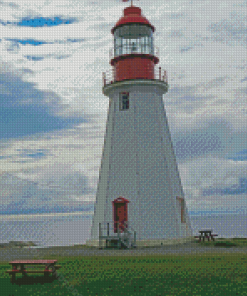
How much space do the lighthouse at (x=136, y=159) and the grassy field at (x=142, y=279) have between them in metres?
8.49

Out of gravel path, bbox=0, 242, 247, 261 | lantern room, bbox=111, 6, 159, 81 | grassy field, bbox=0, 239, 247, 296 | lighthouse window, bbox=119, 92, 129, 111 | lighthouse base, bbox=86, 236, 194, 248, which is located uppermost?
lantern room, bbox=111, 6, 159, 81

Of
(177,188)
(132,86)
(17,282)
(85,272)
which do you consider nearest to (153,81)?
(132,86)

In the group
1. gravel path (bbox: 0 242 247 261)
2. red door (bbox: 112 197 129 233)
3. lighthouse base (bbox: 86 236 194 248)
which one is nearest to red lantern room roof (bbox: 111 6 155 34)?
red door (bbox: 112 197 129 233)

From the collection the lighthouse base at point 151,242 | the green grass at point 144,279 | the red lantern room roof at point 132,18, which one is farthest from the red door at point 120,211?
the red lantern room roof at point 132,18

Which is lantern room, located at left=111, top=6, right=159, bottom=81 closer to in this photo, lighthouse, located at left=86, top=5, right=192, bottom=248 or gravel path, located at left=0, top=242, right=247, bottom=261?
lighthouse, located at left=86, top=5, right=192, bottom=248

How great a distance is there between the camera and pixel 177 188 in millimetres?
27375

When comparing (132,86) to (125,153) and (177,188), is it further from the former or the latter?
(177,188)

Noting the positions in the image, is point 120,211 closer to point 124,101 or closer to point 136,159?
point 136,159

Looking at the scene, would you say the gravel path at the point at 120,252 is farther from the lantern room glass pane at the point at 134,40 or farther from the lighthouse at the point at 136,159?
the lantern room glass pane at the point at 134,40

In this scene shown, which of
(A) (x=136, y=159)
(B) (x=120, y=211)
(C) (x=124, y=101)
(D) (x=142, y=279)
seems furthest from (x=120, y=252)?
(C) (x=124, y=101)

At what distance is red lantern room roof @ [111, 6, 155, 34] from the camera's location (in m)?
27.2

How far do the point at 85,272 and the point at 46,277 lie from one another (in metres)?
1.71

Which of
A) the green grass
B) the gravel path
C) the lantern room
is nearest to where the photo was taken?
the green grass

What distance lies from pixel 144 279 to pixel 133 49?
17.9 m
